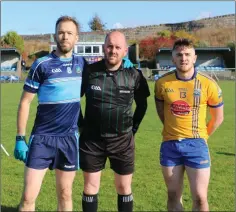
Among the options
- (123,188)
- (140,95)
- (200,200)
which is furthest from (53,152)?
(200,200)

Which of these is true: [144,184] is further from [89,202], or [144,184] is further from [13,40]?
[13,40]

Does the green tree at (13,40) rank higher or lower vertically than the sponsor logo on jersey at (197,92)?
higher

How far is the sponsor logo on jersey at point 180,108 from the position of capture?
13.8ft

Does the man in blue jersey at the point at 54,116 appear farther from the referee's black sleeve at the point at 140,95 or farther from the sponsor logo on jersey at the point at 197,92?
the sponsor logo on jersey at the point at 197,92

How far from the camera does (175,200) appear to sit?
426 cm

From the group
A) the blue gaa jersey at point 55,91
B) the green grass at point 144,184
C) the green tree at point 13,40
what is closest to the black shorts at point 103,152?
the blue gaa jersey at point 55,91

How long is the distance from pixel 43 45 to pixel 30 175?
6279cm

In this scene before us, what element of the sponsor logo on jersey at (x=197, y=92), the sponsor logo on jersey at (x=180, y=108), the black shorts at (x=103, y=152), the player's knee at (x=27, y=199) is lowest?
the player's knee at (x=27, y=199)

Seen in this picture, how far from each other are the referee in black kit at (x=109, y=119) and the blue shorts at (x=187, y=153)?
0.45 m

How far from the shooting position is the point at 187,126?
421 cm

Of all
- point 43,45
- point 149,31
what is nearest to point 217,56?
point 149,31

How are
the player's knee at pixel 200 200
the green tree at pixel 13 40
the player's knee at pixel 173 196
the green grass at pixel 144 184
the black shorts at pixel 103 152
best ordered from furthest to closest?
the green tree at pixel 13 40
the green grass at pixel 144 184
the black shorts at pixel 103 152
the player's knee at pixel 173 196
the player's knee at pixel 200 200

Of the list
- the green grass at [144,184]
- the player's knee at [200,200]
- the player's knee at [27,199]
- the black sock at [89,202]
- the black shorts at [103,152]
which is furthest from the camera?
the green grass at [144,184]

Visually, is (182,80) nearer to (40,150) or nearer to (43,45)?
(40,150)
